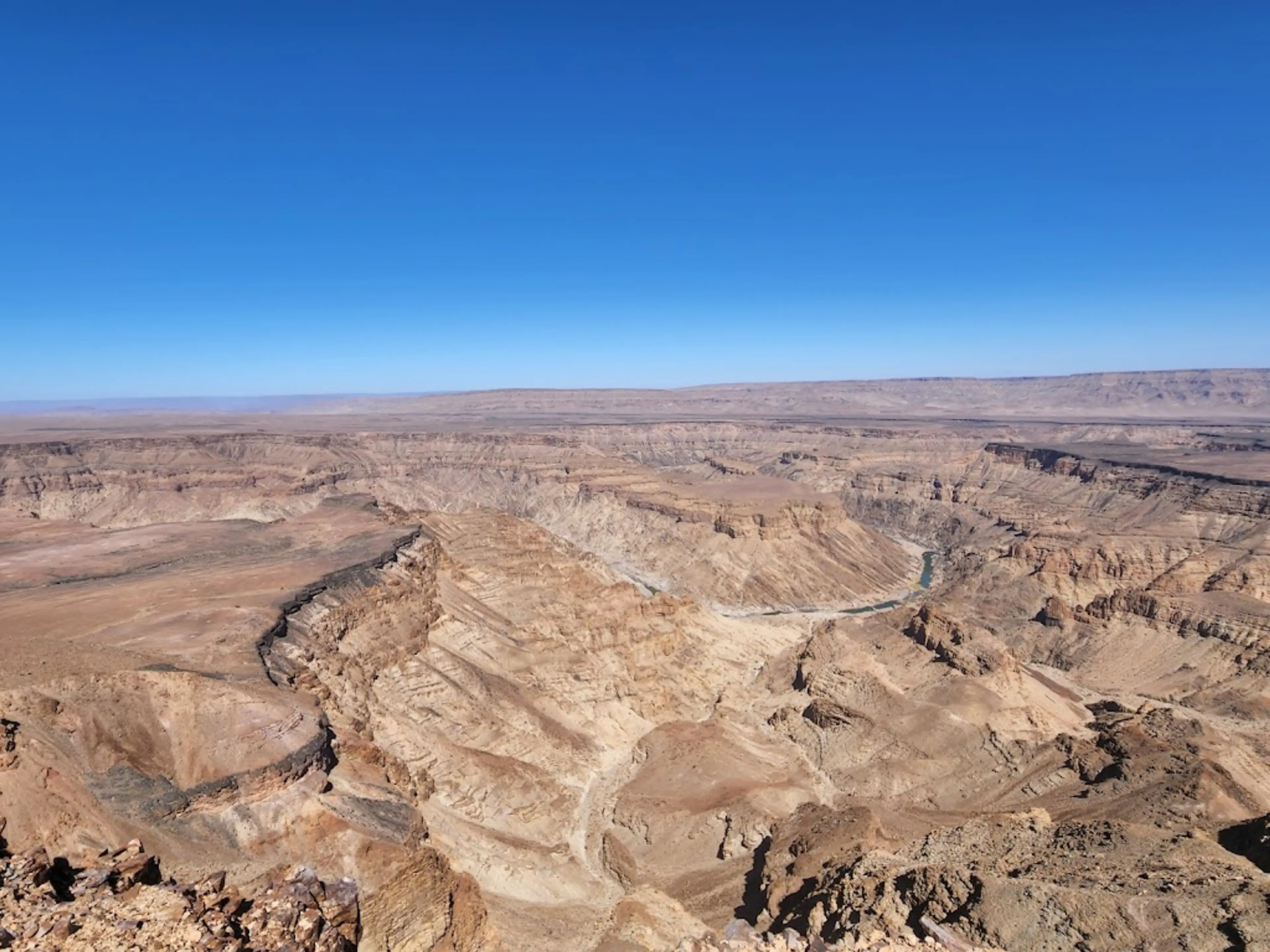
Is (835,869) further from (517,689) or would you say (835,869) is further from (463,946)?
(517,689)

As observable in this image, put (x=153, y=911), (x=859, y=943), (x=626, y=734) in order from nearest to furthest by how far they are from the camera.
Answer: (x=153, y=911), (x=859, y=943), (x=626, y=734)

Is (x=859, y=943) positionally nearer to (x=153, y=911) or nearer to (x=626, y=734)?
(x=153, y=911)

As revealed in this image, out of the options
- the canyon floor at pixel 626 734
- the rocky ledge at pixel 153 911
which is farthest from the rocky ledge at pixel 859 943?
the rocky ledge at pixel 153 911

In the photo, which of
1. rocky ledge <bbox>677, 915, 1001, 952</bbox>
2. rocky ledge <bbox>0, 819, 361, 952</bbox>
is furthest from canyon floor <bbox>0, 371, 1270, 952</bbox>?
rocky ledge <bbox>677, 915, 1001, 952</bbox>

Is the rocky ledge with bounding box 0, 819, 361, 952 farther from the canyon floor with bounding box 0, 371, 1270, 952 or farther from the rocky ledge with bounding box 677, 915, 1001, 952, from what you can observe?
the rocky ledge with bounding box 677, 915, 1001, 952

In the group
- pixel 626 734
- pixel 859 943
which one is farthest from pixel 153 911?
pixel 626 734

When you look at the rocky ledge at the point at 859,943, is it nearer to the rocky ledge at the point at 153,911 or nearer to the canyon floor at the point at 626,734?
the canyon floor at the point at 626,734
